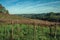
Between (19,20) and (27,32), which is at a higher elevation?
(19,20)

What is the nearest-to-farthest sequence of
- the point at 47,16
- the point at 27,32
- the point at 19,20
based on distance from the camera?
the point at 27,32 < the point at 47,16 < the point at 19,20

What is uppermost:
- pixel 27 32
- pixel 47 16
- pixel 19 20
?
pixel 47 16

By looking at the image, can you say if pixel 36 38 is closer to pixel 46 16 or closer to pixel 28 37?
pixel 28 37

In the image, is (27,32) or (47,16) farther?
(47,16)

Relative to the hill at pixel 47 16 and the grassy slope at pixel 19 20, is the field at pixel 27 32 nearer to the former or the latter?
the grassy slope at pixel 19 20

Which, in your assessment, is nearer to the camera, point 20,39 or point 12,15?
point 20,39

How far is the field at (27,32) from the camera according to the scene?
7543mm

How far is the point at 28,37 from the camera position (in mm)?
7574

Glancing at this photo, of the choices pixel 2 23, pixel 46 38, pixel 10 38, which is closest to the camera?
pixel 10 38

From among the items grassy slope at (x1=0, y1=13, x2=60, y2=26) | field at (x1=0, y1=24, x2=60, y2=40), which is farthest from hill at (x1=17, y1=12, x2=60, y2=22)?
field at (x1=0, y1=24, x2=60, y2=40)

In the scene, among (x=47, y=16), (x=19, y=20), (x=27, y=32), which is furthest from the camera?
(x=19, y=20)

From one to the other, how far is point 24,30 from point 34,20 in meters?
0.67

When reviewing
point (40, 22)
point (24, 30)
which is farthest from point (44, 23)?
point (24, 30)

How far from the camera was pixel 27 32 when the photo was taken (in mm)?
8258
